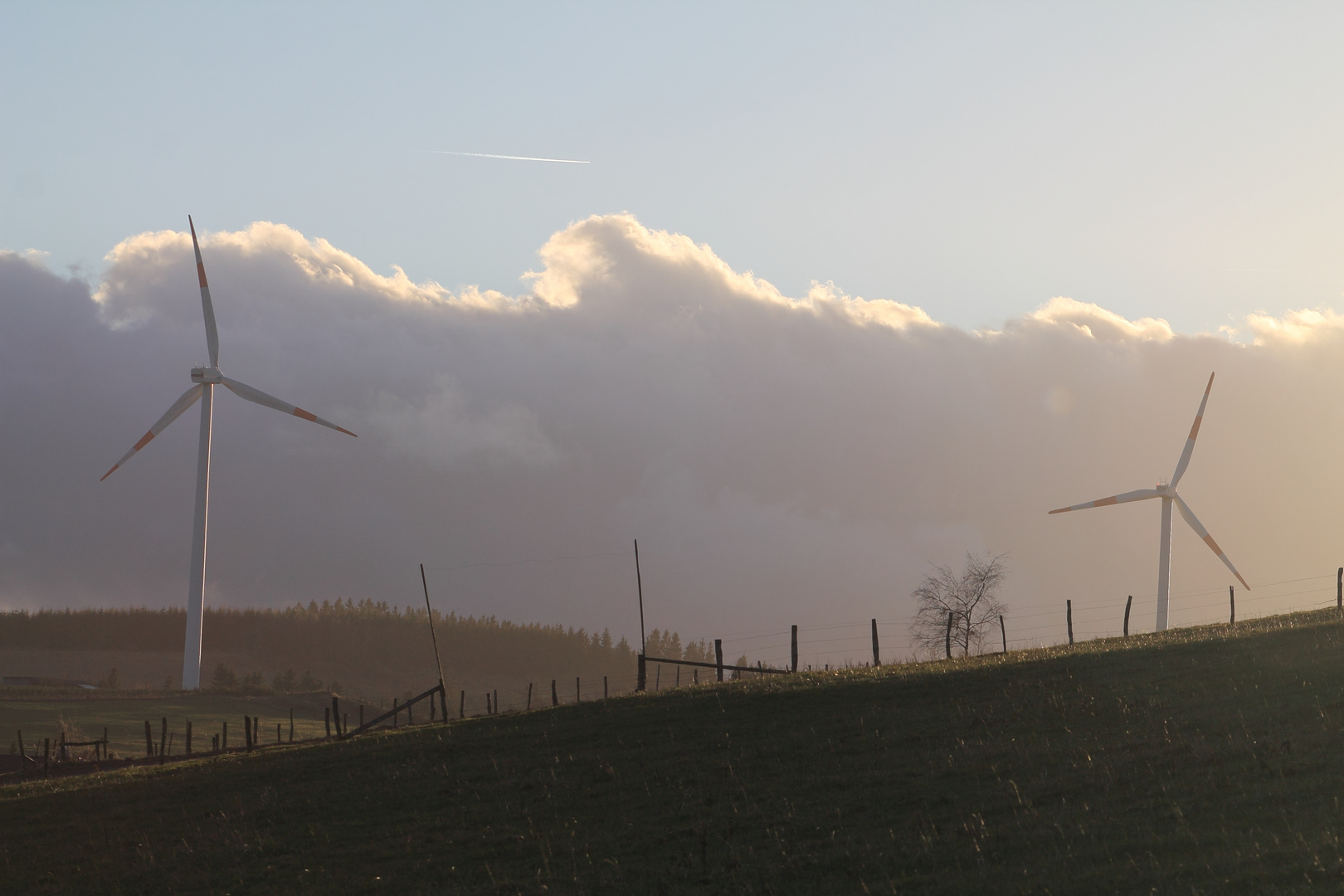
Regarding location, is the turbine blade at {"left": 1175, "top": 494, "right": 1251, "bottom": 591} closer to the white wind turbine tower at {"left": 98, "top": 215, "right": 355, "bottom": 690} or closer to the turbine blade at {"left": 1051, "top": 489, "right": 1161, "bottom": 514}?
the turbine blade at {"left": 1051, "top": 489, "right": 1161, "bottom": 514}

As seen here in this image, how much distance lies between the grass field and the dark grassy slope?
43215mm

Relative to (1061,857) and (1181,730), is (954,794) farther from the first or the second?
(1181,730)

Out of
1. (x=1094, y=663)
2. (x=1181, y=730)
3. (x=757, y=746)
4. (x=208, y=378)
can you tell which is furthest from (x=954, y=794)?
(x=208, y=378)

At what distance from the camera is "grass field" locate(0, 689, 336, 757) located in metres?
75.6

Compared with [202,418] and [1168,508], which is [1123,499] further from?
[202,418]

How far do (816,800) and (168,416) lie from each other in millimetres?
74147

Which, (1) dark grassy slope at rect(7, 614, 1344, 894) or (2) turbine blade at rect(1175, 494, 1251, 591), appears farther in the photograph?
(2) turbine blade at rect(1175, 494, 1251, 591)

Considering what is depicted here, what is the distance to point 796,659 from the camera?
53.3m

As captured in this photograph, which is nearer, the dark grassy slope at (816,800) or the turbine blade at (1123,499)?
the dark grassy slope at (816,800)

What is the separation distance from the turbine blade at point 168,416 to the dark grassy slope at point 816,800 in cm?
4792

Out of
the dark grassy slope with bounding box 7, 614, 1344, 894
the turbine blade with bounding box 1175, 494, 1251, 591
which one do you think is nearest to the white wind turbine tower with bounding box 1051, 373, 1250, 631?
the turbine blade with bounding box 1175, 494, 1251, 591

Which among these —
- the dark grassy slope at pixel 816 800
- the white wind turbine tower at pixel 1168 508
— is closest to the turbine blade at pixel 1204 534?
the white wind turbine tower at pixel 1168 508

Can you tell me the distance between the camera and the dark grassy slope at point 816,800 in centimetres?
1578

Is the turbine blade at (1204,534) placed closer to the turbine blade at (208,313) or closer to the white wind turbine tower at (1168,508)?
the white wind turbine tower at (1168,508)
